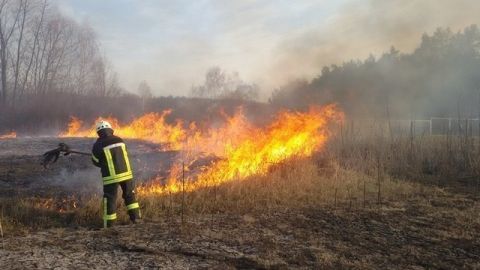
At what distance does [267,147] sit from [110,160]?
6.46 metres

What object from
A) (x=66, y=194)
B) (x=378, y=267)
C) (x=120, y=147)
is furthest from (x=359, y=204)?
(x=66, y=194)

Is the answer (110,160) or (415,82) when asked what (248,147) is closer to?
(110,160)

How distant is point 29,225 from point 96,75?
35817mm

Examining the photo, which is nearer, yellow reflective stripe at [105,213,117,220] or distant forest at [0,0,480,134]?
yellow reflective stripe at [105,213,117,220]

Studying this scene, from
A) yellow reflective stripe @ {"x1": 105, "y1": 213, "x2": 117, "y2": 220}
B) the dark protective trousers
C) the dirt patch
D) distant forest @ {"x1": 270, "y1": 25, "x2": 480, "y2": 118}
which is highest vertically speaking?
distant forest @ {"x1": 270, "y1": 25, "x2": 480, "y2": 118}

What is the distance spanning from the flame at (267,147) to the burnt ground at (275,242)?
9.58 feet

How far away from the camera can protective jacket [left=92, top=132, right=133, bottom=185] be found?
773 cm

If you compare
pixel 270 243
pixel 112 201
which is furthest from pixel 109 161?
pixel 270 243

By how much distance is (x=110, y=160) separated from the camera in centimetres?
774

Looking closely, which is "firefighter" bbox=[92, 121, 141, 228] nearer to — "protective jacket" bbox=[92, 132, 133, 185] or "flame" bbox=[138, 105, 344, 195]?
"protective jacket" bbox=[92, 132, 133, 185]

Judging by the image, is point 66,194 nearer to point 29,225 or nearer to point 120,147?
point 29,225

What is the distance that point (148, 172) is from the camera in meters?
12.4

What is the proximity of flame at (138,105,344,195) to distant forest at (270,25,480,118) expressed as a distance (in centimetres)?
681

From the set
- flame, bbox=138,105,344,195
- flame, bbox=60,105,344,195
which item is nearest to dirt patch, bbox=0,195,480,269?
flame, bbox=60,105,344,195
